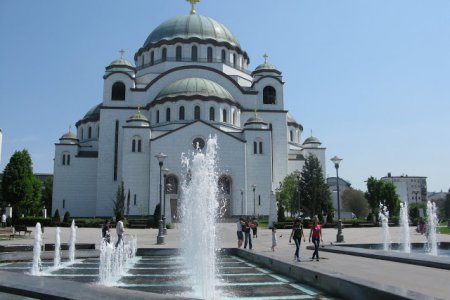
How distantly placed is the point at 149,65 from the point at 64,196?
744 inches

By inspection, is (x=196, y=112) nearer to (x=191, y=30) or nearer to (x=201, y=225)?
(x=191, y=30)

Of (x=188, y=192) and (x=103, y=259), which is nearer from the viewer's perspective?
(x=103, y=259)

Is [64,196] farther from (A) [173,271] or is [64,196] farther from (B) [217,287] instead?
(B) [217,287]

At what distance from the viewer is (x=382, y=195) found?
63.9 meters

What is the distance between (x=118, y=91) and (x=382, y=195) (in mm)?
40345

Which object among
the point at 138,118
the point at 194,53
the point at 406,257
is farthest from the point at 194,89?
the point at 406,257

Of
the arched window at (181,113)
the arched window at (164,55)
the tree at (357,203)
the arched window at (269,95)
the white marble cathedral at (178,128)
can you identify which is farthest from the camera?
the tree at (357,203)

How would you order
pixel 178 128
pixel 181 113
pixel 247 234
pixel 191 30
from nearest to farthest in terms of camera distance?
pixel 247 234 < pixel 178 128 < pixel 181 113 < pixel 191 30

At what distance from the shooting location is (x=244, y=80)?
5497cm

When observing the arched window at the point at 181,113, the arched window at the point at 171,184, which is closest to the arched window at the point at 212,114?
the arched window at the point at 181,113

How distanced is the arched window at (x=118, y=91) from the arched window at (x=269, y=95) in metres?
16.8

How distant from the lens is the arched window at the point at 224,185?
146 feet

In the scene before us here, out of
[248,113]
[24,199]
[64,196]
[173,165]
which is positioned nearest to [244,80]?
[248,113]

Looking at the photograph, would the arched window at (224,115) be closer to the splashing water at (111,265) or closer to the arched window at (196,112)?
the arched window at (196,112)
